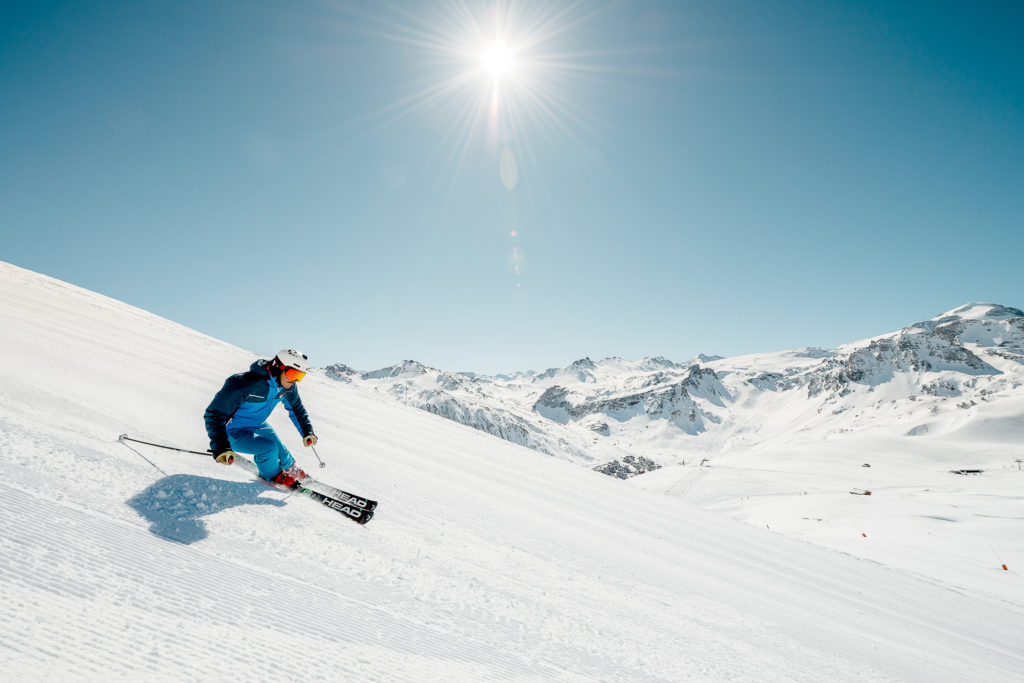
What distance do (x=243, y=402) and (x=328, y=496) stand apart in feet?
5.10

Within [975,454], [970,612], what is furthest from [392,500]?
[975,454]

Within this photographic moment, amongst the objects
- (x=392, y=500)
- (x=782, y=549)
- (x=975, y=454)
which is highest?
(x=975, y=454)

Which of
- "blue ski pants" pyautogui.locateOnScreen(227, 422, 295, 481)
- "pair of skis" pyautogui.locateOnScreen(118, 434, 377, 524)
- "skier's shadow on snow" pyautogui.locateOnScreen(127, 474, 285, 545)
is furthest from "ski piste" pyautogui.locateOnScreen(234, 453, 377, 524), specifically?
"skier's shadow on snow" pyautogui.locateOnScreen(127, 474, 285, 545)

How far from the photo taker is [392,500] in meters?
5.65

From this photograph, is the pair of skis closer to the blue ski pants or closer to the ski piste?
the ski piste

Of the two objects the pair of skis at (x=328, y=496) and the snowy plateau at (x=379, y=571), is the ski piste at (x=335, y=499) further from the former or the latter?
the snowy plateau at (x=379, y=571)

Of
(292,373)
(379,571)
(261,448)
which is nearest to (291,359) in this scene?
(292,373)

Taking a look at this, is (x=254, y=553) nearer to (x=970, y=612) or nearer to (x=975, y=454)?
(x=970, y=612)

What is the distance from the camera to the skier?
484 centimetres

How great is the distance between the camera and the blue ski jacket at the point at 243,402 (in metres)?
4.82

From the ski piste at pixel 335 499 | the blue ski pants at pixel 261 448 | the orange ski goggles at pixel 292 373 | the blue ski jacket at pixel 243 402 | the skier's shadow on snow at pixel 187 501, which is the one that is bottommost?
the skier's shadow on snow at pixel 187 501

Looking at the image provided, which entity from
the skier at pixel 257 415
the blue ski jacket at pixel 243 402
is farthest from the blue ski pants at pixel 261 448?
the blue ski jacket at pixel 243 402

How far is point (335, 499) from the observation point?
16.1 feet

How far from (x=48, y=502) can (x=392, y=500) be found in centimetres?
325
